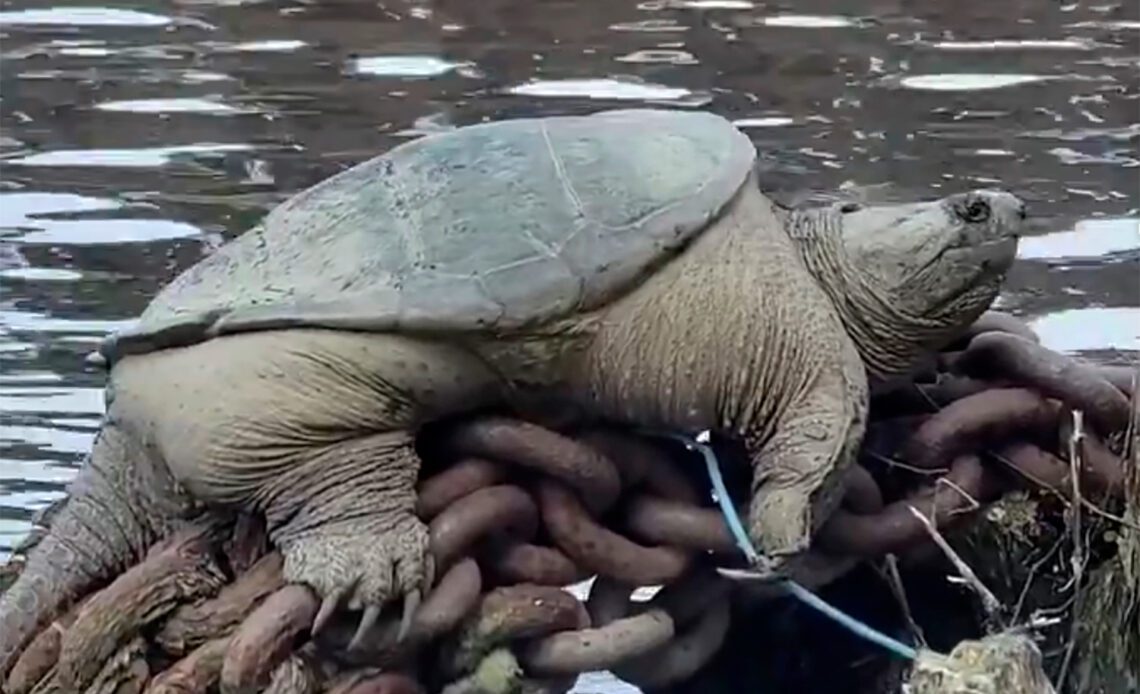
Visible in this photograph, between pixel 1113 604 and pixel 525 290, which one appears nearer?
pixel 525 290

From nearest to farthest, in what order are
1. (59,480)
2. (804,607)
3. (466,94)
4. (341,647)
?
(341,647), (804,607), (59,480), (466,94)

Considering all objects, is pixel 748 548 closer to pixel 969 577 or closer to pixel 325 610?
pixel 969 577

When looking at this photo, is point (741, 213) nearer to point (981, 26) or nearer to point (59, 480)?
point (59, 480)

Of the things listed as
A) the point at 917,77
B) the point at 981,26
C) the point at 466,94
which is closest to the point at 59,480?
the point at 466,94

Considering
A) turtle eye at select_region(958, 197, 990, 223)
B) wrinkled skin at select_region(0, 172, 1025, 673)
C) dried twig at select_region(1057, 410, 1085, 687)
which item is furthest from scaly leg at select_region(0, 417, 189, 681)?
dried twig at select_region(1057, 410, 1085, 687)

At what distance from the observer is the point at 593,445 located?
4.14 meters

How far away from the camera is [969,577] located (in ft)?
13.1

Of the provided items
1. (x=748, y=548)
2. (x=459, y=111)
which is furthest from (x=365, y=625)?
(x=459, y=111)

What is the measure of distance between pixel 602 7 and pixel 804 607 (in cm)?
863

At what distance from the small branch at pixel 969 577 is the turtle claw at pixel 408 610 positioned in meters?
0.82

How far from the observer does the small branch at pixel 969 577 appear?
400cm

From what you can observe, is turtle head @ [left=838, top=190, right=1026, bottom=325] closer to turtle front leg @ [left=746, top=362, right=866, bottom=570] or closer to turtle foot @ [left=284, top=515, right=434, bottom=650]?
turtle front leg @ [left=746, top=362, right=866, bottom=570]

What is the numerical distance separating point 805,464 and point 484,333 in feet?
1.81

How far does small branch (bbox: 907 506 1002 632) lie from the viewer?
4004 mm
